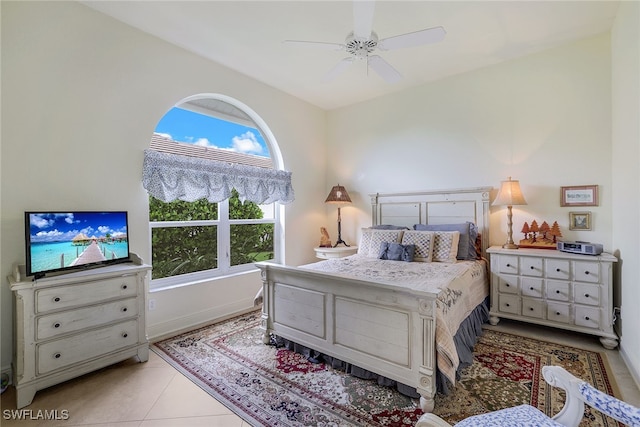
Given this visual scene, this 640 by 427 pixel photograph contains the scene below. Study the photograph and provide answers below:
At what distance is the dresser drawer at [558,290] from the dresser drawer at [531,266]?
122mm

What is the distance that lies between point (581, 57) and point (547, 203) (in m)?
1.53

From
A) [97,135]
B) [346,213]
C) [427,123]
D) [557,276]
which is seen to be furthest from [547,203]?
[97,135]

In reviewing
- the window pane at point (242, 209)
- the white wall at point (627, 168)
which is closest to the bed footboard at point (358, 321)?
the window pane at point (242, 209)

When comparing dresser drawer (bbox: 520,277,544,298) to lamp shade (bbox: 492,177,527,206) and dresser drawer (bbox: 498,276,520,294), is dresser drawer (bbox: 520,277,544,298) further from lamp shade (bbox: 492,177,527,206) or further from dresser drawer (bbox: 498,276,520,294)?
lamp shade (bbox: 492,177,527,206)

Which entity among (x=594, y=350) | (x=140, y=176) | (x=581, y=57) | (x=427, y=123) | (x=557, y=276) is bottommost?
(x=594, y=350)

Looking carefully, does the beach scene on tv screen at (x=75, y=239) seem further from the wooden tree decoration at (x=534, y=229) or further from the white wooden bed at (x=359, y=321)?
the wooden tree decoration at (x=534, y=229)

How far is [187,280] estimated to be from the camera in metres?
3.24

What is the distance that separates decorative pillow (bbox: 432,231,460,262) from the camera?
10.2ft

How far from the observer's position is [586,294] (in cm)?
260

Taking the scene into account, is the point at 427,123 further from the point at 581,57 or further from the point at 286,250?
the point at 286,250

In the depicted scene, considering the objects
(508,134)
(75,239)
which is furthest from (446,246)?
(75,239)

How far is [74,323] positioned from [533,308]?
13.1 feet

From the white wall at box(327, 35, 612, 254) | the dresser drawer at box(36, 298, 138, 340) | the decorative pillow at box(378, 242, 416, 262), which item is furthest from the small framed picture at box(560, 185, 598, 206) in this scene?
the dresser drawer at box(36, 298, 138, 340)

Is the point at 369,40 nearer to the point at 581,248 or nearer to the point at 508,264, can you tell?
the point at 508,264
